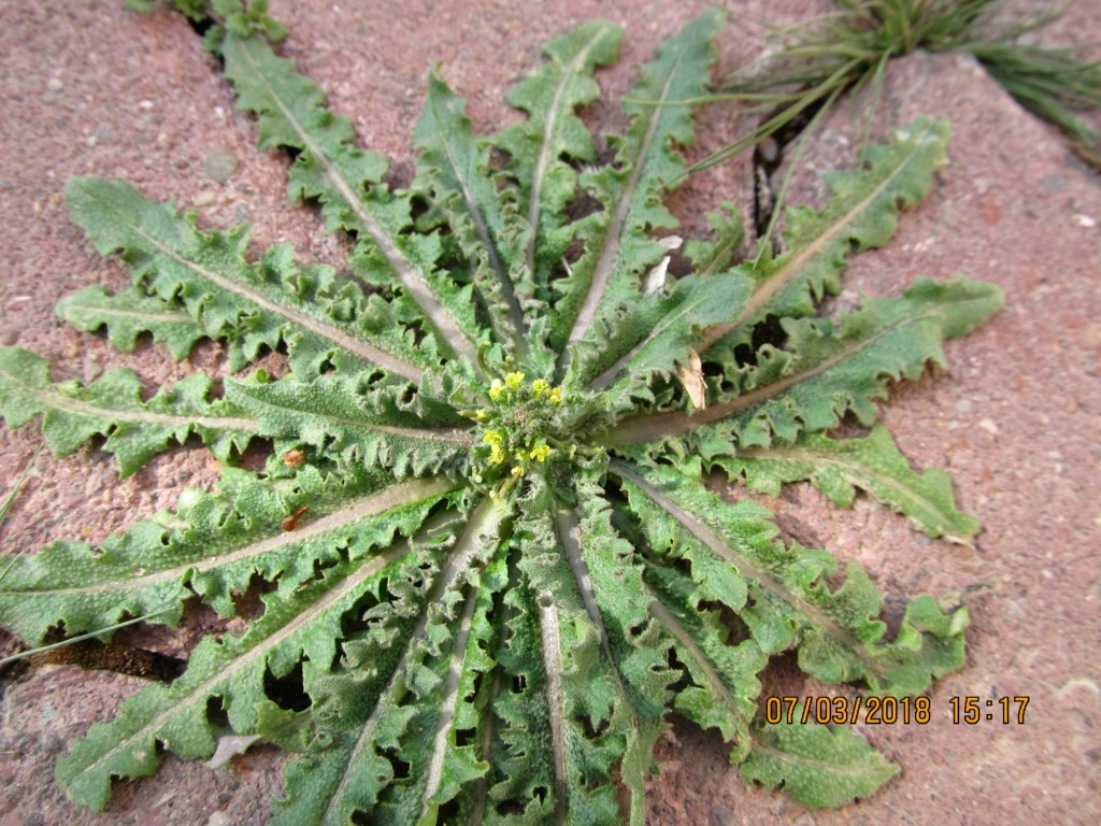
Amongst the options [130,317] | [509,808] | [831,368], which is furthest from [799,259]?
[130,317]

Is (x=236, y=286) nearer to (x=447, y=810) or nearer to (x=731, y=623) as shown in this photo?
(x=447, y=810)

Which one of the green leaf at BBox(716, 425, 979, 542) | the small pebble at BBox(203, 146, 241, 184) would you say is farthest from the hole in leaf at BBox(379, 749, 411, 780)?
the small pebble at BBox(203, 146, 241, 184)

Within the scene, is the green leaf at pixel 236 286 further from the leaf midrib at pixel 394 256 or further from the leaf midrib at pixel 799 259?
the leaf midrib at pixel 799 259

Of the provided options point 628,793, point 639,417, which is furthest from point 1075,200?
point 628,793

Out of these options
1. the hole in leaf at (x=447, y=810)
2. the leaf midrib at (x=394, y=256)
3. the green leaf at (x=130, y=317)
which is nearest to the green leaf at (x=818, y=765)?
the hole in leaf at (x=447, y=810)

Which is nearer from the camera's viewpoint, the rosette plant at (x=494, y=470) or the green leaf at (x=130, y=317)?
the rosette plant at (x=494, y=470)

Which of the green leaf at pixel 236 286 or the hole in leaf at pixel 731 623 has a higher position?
the green leaf at pixel 236 286

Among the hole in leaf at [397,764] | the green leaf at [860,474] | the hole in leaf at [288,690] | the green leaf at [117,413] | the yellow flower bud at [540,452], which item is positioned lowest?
the hole in leaf at [397,764]

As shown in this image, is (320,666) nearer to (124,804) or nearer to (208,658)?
(208,658)
